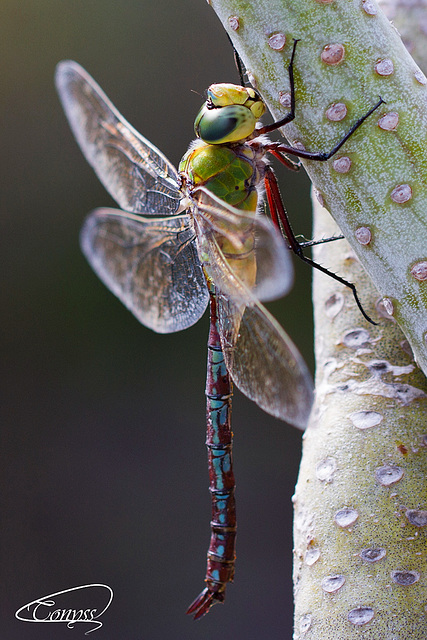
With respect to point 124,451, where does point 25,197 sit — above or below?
above

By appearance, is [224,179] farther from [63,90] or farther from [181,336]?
[181,336]

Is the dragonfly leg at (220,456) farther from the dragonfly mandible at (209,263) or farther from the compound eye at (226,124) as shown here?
the compound eye at (226,124)

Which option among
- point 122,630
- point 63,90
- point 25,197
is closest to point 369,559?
point 63,90

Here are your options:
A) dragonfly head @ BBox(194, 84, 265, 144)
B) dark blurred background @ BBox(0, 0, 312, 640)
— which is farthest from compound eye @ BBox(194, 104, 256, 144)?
dark blurred background @ BBox(0, 0, 312, 640)

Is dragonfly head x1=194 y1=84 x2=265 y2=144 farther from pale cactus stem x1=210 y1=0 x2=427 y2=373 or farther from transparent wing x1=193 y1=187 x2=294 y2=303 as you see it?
pale cactus stem x1=210 y1=0 x2=427 y2=373

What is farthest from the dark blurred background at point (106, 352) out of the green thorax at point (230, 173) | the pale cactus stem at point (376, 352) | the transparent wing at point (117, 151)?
the pale cactus stem at point (376, 352)

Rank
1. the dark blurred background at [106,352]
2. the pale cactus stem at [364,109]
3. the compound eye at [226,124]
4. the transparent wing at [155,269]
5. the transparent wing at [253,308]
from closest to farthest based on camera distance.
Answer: the pale cactus stem at [364,109] < the transparent wing at [253,308] < the compound eye at [226,124] < the transparent wing at [155,269] < the dark blurred background at [106,352]

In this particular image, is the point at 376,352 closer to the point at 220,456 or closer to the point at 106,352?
the point at 220,456
